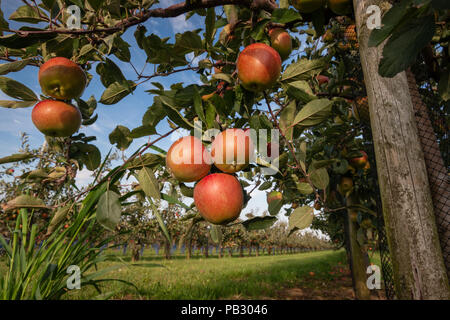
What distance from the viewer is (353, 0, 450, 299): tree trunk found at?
2.30 ft

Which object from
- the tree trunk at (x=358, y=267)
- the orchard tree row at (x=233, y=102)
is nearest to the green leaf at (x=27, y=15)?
the orchard tree row at (x=233, y=102)

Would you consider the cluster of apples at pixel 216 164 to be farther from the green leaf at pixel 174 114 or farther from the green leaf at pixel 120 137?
the green leaf at pixel 120 137

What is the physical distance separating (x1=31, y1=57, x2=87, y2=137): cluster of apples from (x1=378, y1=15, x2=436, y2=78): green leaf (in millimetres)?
1130

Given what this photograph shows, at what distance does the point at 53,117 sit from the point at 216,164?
0.79m

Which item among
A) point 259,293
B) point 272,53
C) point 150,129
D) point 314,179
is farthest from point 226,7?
point 259,293

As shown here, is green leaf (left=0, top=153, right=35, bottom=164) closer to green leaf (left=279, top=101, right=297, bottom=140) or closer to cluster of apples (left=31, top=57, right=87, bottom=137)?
cluster of apples (left=31, top=57, right=87, bottom=137)

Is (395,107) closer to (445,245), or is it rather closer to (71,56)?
(445,245)

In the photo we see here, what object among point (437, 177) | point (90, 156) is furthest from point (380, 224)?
point (90, 156)

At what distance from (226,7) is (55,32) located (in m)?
0.70

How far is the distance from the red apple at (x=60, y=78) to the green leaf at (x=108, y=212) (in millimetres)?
562

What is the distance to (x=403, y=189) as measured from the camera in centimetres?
77

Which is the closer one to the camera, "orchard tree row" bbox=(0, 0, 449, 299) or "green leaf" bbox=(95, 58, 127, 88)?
"orchard tree row" bbox=(0, 0, 449, 299)

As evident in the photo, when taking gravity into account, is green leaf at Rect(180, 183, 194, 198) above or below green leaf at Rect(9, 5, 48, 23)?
below

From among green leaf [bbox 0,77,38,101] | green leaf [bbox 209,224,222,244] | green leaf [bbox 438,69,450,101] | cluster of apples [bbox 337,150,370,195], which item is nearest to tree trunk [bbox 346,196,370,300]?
cluster of apples [bbox 337,150,370,195]
